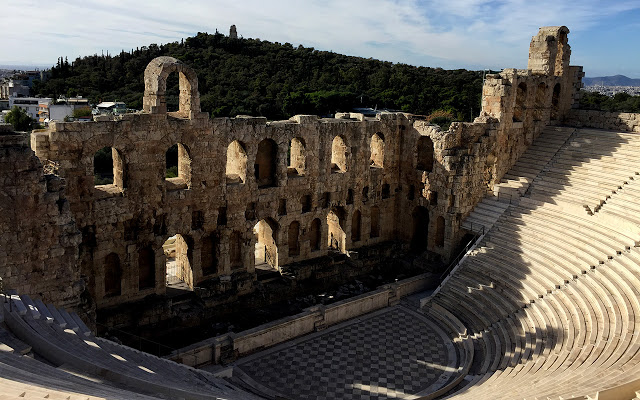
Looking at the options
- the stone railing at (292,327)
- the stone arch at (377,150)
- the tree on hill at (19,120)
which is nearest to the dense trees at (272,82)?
the tree on hill at (19,120)

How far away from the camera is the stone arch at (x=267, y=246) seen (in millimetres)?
21547

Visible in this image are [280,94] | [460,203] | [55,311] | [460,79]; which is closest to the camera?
[55,311]

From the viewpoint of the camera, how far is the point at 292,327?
18.3 meters

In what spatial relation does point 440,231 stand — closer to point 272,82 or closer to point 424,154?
point 424,154

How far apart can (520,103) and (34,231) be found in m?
21.2

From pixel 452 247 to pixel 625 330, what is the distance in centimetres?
997

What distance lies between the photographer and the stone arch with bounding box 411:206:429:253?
25.4 m

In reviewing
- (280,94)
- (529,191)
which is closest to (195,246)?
(529,191)

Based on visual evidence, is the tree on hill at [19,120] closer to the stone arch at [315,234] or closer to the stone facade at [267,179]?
the stone facade at [267,179]

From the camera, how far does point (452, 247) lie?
76.9ft

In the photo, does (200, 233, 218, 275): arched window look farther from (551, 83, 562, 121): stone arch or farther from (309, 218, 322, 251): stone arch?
(551, 83, 562, 121): stone arch

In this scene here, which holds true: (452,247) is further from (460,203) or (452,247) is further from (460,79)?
(460,79)

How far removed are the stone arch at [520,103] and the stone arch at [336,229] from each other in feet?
31.9

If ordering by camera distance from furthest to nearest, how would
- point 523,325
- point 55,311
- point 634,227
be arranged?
point 634,227 → point 523,325 → point 55,311
